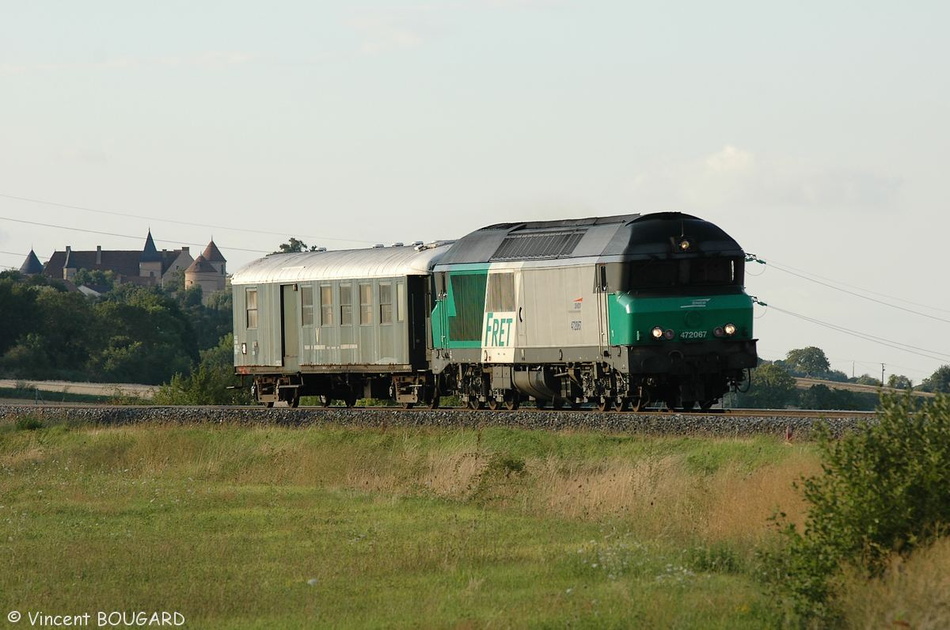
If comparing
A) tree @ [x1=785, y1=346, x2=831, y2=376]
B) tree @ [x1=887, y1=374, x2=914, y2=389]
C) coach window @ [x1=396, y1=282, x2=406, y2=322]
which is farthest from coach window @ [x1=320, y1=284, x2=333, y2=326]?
tree @ [x1=785, y1=346, x2=831, y2=376]

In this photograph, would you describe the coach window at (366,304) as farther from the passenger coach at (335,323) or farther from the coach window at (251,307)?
the coach window at (251,307)

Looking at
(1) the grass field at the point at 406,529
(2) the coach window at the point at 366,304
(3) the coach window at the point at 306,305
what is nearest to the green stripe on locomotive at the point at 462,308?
(2) the coach window at the point at 366,304

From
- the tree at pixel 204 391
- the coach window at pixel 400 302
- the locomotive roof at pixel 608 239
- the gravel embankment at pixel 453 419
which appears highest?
the locomotive roof at pixel 608 239

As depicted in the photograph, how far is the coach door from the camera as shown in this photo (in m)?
36.8

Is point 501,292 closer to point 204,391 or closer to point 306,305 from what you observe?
point 306,305

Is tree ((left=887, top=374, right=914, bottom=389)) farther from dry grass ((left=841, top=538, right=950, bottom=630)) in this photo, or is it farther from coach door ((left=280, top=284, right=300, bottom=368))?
coach door ((left=280, top=284, right=300, bottom=368))

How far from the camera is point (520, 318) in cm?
3039

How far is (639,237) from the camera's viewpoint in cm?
2825

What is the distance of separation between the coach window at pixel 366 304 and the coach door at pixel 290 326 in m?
2.53

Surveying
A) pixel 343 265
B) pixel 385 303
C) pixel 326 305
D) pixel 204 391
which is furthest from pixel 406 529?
pixel 204 391

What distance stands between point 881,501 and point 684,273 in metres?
13.9

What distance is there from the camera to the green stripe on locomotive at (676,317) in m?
27.8

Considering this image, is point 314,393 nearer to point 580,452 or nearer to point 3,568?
point 580,452

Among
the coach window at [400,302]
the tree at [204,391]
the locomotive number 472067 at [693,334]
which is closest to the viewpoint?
the locomotive number 472067 at [693,334]
